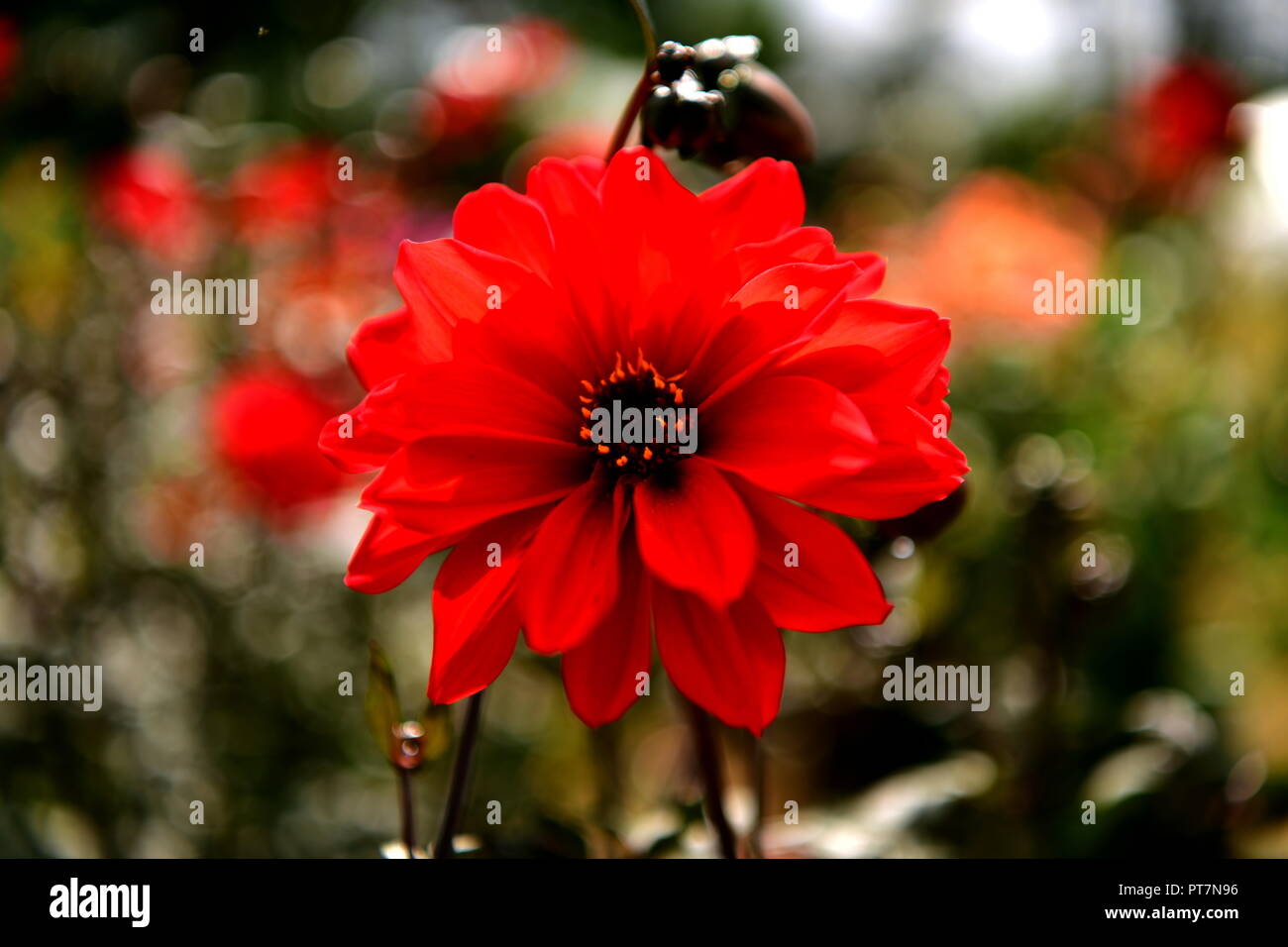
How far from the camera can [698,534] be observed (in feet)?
1.45

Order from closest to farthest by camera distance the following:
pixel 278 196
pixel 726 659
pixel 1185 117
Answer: pixel 726 659
pixel 278 196
pixel 1185 117

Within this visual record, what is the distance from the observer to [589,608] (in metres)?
0.42

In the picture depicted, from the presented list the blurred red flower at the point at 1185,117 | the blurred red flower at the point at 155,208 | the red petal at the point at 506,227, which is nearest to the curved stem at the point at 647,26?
→ the red petal at the point at 506,227

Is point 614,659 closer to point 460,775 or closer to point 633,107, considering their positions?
point 460,775

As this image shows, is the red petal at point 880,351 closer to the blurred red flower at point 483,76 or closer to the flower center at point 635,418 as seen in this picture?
the flower center at point 635,418

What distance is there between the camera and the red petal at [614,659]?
1.45 ft

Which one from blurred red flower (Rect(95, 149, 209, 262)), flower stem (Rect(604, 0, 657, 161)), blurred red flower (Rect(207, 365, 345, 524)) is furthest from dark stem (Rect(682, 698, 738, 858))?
blurred red flower (Rect(95, 149, 209, 262))

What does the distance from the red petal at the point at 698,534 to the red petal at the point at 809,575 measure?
0.09 feet

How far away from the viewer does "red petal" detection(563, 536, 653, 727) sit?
0.44 metres

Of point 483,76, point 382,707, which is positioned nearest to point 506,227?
point 382,707

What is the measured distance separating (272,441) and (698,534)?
62cm

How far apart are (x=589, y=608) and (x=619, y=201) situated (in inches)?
7.4

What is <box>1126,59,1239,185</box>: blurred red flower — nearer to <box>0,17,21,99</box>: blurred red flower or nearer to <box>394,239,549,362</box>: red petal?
<box>394,239,549,362</box>: red petal
